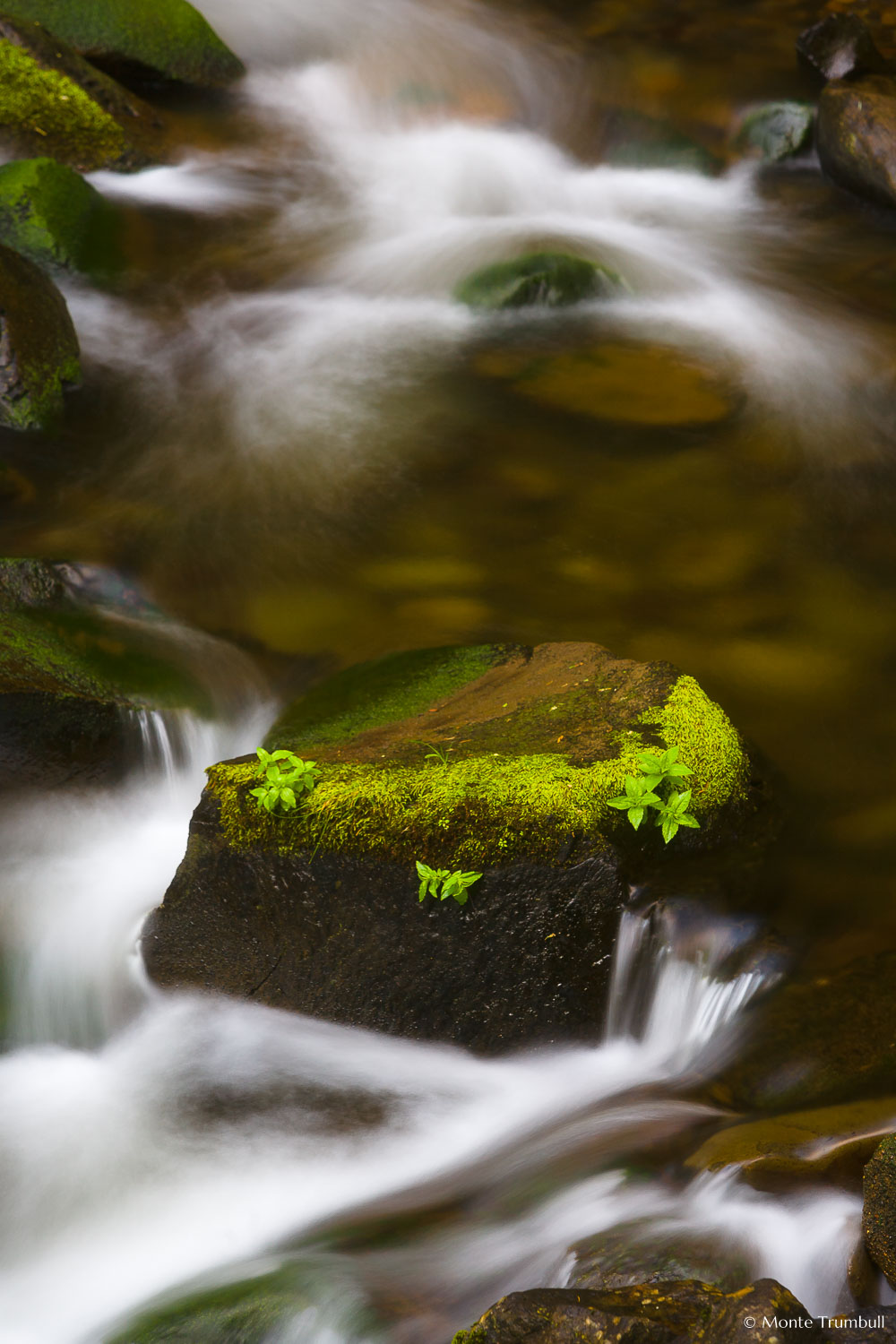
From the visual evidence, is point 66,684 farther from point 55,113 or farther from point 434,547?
point 55,113

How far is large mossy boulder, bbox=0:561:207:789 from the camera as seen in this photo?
4.13 meters

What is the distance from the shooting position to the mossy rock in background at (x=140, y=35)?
9820 millimetres

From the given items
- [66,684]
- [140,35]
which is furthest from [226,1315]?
[140,35]

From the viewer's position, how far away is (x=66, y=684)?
168 inches

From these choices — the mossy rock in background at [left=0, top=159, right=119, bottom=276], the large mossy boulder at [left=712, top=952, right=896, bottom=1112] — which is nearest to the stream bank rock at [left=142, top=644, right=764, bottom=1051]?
Result: the large mossy boulder at [left=712, top=952, right=896, bottom=1112]

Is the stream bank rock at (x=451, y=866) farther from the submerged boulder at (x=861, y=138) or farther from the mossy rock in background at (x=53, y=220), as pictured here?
the submerged boulder at (x=861, y=138)

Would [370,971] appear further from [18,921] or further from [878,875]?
[878,875]

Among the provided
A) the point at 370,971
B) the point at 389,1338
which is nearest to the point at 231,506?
the point at 370,971

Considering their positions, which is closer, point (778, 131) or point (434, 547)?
point (434, 547)

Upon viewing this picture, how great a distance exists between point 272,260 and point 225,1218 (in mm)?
6956

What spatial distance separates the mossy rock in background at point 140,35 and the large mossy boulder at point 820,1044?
987 centimetres

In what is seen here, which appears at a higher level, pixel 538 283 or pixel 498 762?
pixel 538 283

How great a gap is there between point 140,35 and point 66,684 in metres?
8.14

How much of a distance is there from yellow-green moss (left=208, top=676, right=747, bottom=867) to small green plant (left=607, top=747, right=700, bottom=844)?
0.05m
